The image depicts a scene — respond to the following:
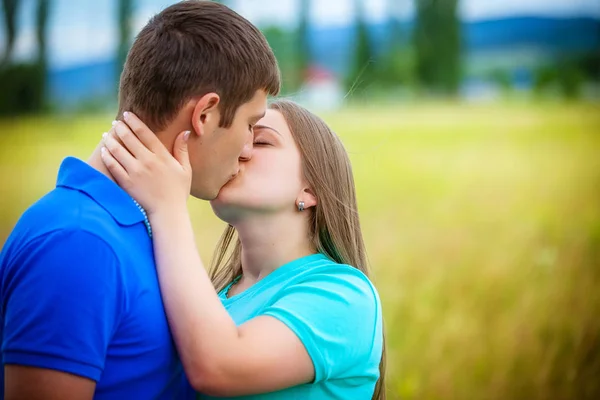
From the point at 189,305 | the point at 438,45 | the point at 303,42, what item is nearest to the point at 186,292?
the point at 189,305

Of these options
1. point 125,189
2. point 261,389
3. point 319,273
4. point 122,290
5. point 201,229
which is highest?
point 125,189

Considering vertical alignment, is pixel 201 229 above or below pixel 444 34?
below

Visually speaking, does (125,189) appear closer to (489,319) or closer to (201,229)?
(201,229)

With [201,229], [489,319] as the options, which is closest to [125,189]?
[201,229]

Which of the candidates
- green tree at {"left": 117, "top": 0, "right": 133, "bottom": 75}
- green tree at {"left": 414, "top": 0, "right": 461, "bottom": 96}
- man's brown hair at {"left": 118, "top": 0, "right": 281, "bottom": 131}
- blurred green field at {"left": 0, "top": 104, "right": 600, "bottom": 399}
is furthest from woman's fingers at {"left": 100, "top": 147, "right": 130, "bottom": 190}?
green tree at {"left": 414, "top": 0, "right": 461, "bottom": 96}

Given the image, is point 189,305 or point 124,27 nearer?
point 189,305

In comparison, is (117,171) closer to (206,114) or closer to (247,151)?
(206,114)

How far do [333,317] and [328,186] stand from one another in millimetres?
417

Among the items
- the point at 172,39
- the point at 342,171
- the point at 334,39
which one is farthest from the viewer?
the point at 334,39

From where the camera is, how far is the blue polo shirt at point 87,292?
112 centimetres

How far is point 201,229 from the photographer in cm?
363

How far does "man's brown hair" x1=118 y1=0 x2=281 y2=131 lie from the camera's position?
1.32 m

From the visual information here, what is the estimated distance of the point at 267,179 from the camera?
1686 mm

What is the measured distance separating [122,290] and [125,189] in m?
0.23
